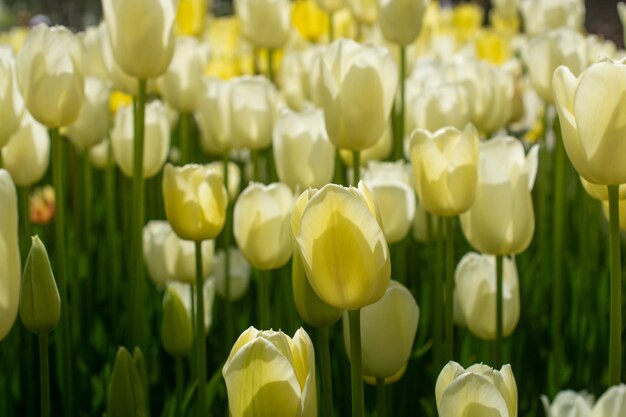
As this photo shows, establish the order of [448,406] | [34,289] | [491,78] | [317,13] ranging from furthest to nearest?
[317,13], [491,78], [34,289], [448,406]

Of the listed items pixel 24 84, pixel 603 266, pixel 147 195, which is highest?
pixel 24 84

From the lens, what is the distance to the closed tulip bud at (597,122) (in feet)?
3.82

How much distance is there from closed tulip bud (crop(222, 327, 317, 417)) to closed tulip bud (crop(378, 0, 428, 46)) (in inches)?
52.2

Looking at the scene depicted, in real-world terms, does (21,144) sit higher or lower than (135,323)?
higher

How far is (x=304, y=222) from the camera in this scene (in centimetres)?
105

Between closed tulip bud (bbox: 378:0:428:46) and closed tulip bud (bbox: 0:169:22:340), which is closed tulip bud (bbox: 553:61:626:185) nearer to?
closed tulip bud (bbox: 0:169:22:340)

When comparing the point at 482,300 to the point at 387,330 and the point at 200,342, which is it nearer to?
the point at 387,330

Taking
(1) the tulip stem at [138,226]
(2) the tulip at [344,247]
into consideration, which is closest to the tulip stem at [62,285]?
(1) the tulip stem at [138,226]

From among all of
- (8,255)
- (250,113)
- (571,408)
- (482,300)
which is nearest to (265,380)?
(571,408)

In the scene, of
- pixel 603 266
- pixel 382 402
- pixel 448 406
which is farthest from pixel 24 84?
pixel 603 266

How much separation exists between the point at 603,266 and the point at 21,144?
1.57 meters

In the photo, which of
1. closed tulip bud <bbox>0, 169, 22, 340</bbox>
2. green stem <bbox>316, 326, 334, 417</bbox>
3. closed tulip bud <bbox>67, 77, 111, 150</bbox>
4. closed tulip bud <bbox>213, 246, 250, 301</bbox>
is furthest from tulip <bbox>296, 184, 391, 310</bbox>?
closed tulip bud <bbox>67, 77, 111, 150</bbox>

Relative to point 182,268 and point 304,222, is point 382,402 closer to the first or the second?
point 304,222

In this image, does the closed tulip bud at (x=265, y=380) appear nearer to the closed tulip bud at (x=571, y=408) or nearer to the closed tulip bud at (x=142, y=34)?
the closed tulip bud at (x=571, y=408)
